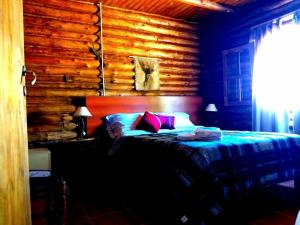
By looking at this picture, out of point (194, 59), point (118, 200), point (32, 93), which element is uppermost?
point (194, 59)

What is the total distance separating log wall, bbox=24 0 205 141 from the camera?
14.0 feet

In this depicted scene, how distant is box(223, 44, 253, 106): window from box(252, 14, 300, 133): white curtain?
0.97ft

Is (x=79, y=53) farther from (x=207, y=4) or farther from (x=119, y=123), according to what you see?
(x=207, y=4)

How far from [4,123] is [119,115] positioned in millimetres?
3280

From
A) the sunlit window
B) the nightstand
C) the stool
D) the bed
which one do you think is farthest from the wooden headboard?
the stool

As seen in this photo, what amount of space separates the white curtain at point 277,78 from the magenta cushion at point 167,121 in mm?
1716

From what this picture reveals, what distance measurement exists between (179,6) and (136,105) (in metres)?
2.22

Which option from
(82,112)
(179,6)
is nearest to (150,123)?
(82,112)

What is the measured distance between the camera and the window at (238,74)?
204 inches

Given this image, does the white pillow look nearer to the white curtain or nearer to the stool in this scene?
the white curtain

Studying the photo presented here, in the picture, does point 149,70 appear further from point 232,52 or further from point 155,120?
point 232,52

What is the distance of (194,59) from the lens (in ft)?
19.5

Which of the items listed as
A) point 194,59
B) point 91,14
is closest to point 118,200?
point 91,14

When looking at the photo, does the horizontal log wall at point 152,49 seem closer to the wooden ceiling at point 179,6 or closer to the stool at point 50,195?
the wooden ceiling at point 179,6
